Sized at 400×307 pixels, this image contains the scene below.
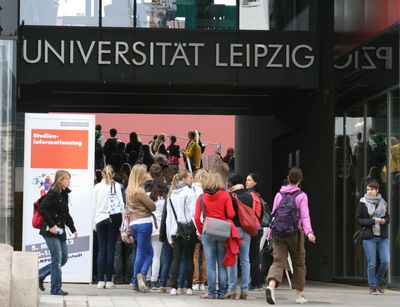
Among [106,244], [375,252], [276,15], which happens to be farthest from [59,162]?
[276,15]

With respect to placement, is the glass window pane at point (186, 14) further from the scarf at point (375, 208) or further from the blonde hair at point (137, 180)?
the blonde hair at point (137, 180)

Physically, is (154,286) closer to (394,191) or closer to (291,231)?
(291,231)

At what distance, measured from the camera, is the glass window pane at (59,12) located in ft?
72.4

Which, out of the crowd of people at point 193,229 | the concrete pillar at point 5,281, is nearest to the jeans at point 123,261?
the crowd of people at point 193,229

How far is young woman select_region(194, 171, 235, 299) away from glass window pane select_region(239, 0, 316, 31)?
8313 mm

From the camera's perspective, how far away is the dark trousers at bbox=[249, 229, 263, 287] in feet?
56.6

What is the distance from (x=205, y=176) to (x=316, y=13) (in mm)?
8678

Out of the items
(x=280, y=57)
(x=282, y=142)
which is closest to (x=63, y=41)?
(x=280, y=57)

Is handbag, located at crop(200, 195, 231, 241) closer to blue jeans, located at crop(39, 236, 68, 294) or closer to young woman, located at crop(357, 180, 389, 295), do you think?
blue jeans, located at crop(39, 236, 68, 294)

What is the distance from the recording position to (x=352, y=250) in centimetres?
2111

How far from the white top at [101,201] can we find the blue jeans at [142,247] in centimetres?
84

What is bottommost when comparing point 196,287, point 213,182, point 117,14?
point 196,287

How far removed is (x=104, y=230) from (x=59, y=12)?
23.3ft

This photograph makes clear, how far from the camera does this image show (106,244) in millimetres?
16578
